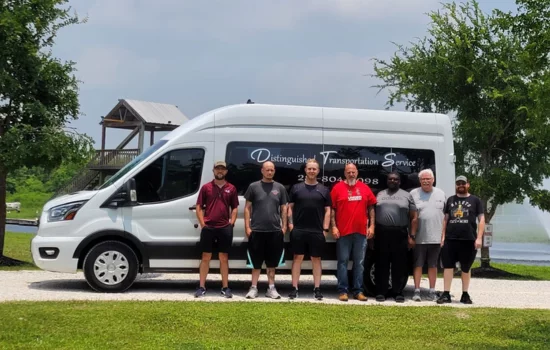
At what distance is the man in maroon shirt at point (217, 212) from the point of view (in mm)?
11172

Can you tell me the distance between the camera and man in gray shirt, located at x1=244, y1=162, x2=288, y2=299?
11.2m

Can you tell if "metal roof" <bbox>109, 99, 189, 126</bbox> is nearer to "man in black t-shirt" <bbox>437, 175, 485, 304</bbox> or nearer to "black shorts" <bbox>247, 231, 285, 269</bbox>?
"black shorts" <bbox>247, 231, 285, 269</bbox>

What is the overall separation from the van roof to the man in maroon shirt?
0.91 m

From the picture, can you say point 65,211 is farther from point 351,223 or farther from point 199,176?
point 351,223

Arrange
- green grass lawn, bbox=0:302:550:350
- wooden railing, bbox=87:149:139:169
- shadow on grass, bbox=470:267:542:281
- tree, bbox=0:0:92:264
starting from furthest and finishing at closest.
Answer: wooden railing, bbox=87:149:139:169 < shadow on grass, bbox=470:267:542:281 < tree, bbox=0:0:92:264 < green grass lawn, bbox=0:302:550:350

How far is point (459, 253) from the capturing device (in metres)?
11.4

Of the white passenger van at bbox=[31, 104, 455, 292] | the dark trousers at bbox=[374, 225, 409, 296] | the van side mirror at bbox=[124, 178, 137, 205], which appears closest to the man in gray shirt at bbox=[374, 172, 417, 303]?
the dark trousers at bbox=[374, 225, 409, 296]

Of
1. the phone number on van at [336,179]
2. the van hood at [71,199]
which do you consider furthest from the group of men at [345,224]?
the van hood at [71,199]

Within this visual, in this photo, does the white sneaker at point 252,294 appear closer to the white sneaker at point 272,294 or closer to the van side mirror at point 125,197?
the white sneaker at point 272,294

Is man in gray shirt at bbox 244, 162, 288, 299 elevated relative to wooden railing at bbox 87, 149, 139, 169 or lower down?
lower down

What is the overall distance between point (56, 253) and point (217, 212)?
2430 mm

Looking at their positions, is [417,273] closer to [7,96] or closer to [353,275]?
[353,275]

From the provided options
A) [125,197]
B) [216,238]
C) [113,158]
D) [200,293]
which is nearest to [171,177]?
[125,197]

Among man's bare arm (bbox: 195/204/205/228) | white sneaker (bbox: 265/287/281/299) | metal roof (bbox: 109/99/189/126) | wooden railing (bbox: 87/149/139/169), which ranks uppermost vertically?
metal roof (bbox: 109/99/189/126)
